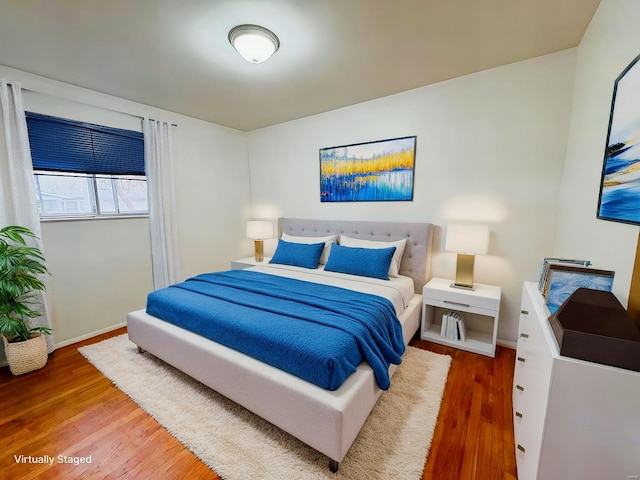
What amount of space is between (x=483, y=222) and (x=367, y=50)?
1.84 metres

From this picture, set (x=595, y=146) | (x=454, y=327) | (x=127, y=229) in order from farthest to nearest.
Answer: (x=127, y=229)
(x=454, y=327)
(x=595, y=146)

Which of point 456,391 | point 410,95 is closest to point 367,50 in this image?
point 410,95

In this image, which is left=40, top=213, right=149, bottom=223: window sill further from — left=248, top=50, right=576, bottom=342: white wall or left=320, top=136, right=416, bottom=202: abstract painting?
left=248, top=50, right=576, bottom=342: white wall

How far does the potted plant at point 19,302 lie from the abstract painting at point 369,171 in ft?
9.42

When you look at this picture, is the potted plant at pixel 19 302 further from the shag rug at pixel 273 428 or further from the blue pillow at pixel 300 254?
the blue pillow at pixel 300 254

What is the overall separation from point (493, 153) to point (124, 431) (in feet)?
11.6

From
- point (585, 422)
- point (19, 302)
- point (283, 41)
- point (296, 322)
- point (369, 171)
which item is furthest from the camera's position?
point (369, 171)

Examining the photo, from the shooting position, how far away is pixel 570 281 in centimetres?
122

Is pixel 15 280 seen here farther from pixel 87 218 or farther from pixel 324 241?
pixel 324 241

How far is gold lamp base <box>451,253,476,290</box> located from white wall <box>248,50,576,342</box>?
23 cm

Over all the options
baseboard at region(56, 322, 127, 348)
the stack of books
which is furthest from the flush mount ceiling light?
baseboard at region(56, 322, 127, 348)

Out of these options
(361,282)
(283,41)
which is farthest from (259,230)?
(283,41)

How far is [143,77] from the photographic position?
241cm

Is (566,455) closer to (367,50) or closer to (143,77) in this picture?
(367,50)
